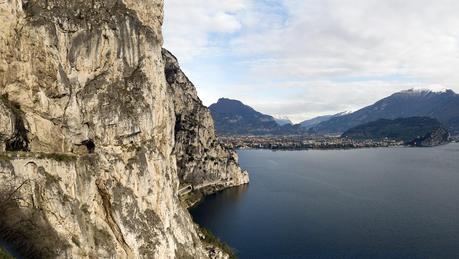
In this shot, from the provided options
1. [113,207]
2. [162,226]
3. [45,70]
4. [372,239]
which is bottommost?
[372,239]

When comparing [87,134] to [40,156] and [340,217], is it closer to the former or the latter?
[40,156]

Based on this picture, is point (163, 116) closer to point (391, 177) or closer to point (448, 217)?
point (448, 217)

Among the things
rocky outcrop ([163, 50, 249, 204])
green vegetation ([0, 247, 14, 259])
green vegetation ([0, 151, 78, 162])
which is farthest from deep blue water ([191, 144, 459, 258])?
green vegetation ([0, 247, 14, 259])

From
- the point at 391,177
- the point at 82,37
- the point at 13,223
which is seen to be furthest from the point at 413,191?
the point at 13,223

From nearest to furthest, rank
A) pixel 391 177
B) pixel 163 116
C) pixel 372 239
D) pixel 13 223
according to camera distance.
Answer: pixel 13 223 < pixel 163 116 < pixel 372 239 < pixel 391 177

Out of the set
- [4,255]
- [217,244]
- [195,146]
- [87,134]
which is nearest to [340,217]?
[217,244]

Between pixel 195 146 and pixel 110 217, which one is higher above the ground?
pixel 195 146
